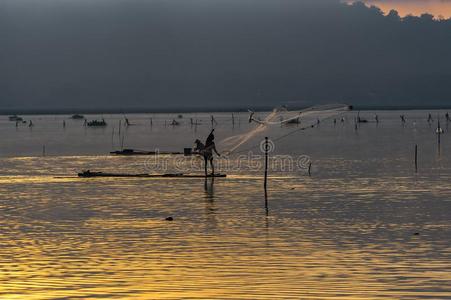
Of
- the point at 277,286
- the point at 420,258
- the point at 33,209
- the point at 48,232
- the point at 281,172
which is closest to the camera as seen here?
the point at 277,286

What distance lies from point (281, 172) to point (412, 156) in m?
19.5

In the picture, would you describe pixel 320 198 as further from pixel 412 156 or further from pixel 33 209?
pixel 412 156

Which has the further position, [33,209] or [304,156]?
[304,156]

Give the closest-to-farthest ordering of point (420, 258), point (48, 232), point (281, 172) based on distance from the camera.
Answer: point (420, 258), point (48, 232), point (281, 172)

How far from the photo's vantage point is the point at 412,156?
63.7 metres

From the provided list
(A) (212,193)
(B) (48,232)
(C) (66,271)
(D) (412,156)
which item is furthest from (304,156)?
(C) (66,271)

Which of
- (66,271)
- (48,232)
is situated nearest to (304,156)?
(48,232)

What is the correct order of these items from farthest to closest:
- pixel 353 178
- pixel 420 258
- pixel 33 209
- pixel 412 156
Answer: pixel 412 156 < pixel 353 178 < pixel 33 209 < pixel 420 258

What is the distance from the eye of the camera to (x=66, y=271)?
60.0ft

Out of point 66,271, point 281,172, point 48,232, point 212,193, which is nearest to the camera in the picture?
point 66,271

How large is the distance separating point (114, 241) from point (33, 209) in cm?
856

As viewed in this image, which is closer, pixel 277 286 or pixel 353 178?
pixel 277 286

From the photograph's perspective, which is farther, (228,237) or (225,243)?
(228,237)

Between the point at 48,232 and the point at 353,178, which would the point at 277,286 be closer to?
the point at 48,232
